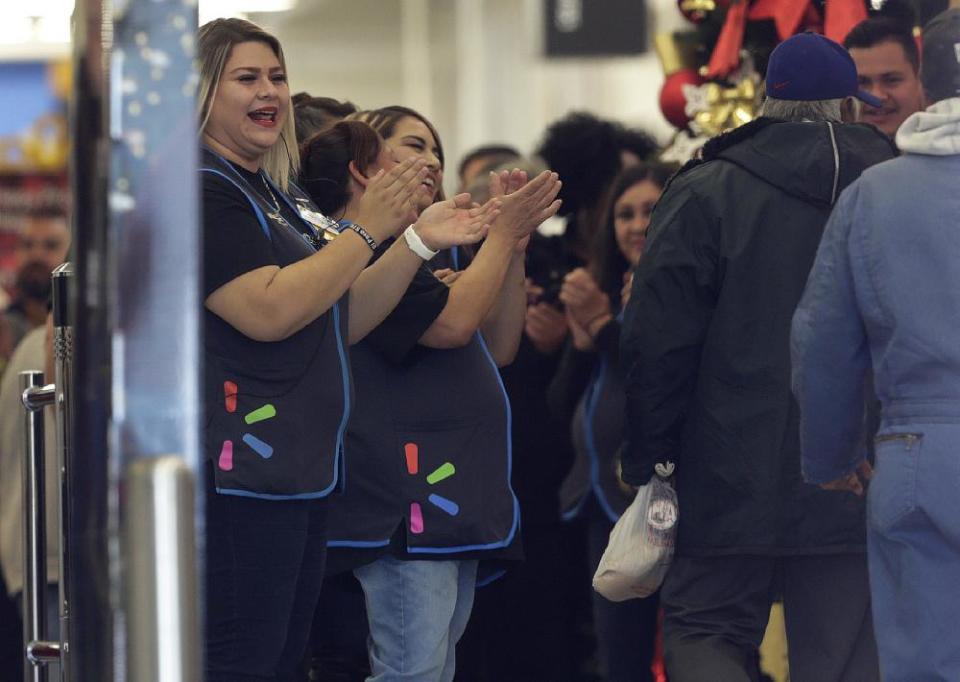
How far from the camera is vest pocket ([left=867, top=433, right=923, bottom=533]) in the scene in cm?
265

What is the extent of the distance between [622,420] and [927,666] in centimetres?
167

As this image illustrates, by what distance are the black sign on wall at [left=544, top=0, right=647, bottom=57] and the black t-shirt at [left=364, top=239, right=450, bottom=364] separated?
588 centimetres

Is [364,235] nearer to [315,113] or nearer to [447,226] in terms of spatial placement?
[447,226]

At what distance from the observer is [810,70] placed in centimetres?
333

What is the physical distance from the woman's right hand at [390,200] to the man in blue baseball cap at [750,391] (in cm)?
50

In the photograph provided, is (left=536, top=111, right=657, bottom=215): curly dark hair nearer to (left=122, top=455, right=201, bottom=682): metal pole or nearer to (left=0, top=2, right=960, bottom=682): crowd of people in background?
(left=0, top=2, right=960, bottom=682): crowd of people in background

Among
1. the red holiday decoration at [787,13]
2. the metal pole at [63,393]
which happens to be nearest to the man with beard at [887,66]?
the red holiday decoration at [787,13]

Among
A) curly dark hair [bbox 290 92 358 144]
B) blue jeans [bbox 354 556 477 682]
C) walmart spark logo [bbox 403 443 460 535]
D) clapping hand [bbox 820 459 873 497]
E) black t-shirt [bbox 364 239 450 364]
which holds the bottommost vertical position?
blue jeans [bbox 354 556 477 682]

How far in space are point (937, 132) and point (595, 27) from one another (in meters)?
6.86

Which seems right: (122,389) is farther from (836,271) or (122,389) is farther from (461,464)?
(461,464)

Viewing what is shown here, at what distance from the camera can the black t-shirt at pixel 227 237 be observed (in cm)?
286

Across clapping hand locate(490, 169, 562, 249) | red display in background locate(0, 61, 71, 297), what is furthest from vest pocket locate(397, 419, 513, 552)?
red display in background locate(0, 61, 71, 297)

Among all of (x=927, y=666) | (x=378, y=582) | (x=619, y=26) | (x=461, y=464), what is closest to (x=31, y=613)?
(x=378, y=582)

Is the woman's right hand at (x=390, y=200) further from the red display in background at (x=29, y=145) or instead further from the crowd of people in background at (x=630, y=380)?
the red display in background at (x=29, y=145)
